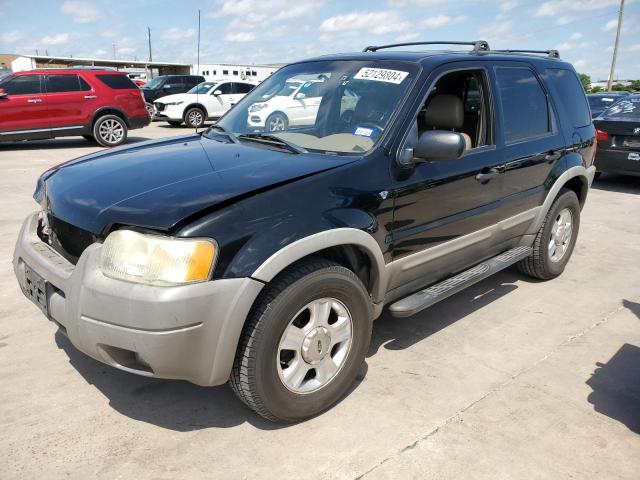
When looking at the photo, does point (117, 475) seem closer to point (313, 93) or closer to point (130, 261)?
point (130, 261)

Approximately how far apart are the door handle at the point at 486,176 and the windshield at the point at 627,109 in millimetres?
6562

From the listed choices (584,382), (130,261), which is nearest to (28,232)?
(130,261)

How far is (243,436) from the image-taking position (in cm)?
266

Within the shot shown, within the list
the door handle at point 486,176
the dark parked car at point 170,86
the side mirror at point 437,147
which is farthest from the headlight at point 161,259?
the dark parked car at point 170,86

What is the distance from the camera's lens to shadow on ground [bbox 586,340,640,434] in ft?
9.52

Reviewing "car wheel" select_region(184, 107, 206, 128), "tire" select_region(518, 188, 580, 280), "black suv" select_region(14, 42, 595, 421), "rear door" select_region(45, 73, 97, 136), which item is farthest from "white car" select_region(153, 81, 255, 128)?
"black suv" select_region(14, 42, 595, 421)

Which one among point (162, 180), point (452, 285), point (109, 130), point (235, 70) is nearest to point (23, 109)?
point (109, 130)

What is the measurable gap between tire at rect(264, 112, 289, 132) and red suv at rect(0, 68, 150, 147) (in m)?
10.1

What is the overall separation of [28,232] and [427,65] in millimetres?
2506

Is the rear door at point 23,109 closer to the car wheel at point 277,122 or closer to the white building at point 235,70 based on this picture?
the car wheel at point 277,122

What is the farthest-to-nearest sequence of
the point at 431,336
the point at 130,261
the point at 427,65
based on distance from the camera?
the point at 431,336
the point at 427,65
the point at 130,261

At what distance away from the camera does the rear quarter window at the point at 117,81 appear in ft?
41.0

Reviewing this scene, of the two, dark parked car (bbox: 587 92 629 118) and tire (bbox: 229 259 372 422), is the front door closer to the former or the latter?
tire (bbox: 229 259 372 422)

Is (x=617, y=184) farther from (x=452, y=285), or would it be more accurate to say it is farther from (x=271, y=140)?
(x=271, y=140)
